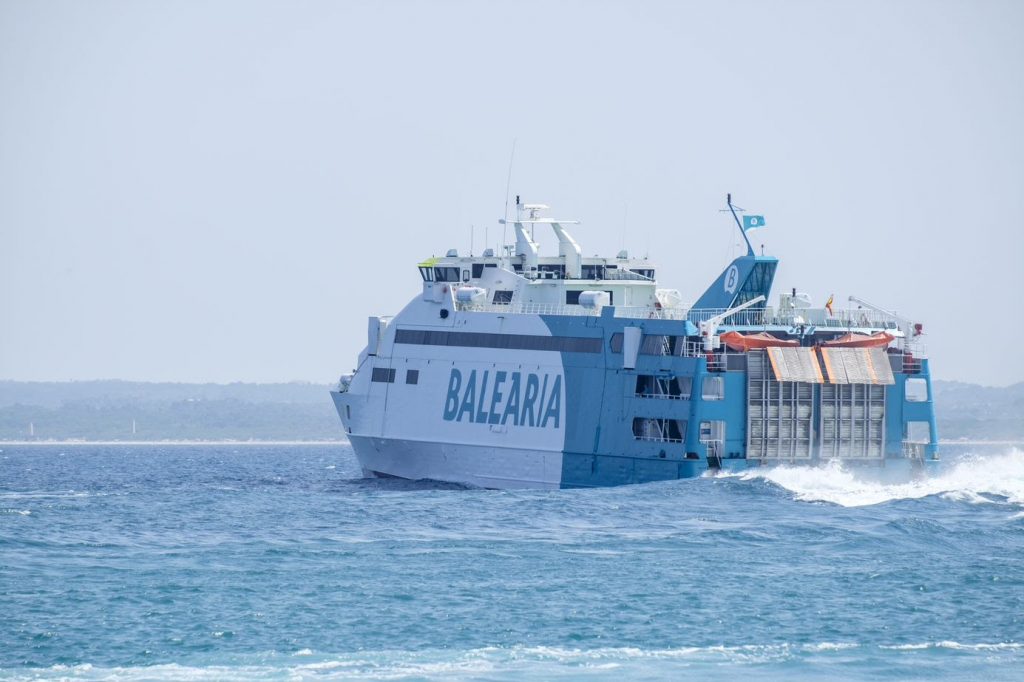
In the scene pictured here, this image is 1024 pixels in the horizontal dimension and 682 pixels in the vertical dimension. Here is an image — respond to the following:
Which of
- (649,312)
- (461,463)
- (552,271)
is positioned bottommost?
(461,463)

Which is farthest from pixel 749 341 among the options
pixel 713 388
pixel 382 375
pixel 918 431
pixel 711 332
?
pixel 382 375

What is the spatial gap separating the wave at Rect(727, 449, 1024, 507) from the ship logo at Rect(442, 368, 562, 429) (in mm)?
7245

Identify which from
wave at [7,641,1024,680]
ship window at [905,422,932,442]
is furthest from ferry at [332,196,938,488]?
wave at [7,641,1024,680]

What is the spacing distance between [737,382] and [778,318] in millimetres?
3365

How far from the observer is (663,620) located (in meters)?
32.3

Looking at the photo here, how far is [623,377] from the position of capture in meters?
53.0

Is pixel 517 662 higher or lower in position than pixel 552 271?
lower

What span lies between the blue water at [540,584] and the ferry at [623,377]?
1.60 meters

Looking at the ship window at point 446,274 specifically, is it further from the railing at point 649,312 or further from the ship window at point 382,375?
the railing at point 649,312

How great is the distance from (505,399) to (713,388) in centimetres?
813

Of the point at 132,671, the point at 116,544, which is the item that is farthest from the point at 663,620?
the point at 116,544

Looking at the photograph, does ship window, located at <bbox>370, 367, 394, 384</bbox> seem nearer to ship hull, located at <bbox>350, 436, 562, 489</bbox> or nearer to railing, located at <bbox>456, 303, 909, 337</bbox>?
ship hull, located at <bbox>350, 436, 562, 489</bbox>

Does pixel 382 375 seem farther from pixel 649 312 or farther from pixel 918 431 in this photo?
pixel 918 431

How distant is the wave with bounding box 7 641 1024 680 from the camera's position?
2842cm
